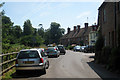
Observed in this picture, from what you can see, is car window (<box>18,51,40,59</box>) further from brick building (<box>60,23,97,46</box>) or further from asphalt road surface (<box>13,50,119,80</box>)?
brick building (<box>60,23,97,46</box>)

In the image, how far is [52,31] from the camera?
A: 103375 mm

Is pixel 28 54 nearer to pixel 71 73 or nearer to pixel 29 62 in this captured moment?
pixel 29 62

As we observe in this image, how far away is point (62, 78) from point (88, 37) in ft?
202

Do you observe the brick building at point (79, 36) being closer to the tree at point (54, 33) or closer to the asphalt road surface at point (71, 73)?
the tree at point (54, 33)

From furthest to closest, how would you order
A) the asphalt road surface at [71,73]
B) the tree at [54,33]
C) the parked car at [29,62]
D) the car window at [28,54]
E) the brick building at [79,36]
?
the tree at [54,33], the brick building at [79,36], the car window at [28,54], the parked car at [29,62], the asphalt road surface at [71,73]

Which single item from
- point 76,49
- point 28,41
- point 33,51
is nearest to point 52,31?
point 76,49

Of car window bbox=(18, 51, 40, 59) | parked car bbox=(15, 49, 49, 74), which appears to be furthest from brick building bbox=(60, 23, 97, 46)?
parked car bbox=(15, 49, 49, 74)

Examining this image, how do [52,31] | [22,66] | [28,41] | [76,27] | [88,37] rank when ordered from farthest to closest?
[52,31] → [76,27] → [88,37] → [28,41] → [22,66]

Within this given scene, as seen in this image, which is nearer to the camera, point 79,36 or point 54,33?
point 79,36

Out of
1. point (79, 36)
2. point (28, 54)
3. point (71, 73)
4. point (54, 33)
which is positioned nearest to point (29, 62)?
point (28, 54)

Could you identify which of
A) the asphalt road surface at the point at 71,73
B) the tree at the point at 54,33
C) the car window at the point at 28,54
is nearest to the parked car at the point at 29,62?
the car window at the point at 28,54

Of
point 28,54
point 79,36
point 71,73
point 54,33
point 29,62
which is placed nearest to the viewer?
point 29,62

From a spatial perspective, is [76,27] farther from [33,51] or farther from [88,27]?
[33,51]

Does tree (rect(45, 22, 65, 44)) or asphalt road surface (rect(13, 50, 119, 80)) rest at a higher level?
tree (rect(45, 22, 65, 44))
